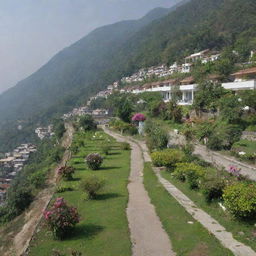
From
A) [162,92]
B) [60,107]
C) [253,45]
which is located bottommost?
[60,107]

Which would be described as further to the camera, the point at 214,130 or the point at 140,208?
the point at 214,130

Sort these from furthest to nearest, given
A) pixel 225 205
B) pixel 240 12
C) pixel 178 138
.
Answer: pixel 240 12
pixel 178 138
pixel 225 205

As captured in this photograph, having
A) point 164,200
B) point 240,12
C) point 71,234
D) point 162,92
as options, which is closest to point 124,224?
point 71,234

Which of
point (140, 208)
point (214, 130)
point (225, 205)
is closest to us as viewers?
point (225, 205)

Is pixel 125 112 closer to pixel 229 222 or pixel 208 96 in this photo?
pixel 208 96

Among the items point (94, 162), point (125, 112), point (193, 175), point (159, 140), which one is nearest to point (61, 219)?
point (193, 175)

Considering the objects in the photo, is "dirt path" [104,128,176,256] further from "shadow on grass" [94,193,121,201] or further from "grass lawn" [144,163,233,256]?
"shadow on grass" [94,193,121,201]

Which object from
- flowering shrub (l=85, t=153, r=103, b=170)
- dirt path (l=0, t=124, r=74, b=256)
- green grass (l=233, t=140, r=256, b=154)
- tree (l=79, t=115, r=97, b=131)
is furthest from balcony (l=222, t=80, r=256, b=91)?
dirt path (l=0, t=124, r=74, b=256)

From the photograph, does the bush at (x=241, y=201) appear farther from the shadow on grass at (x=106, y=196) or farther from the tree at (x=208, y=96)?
the tree at (x=208, y=96)

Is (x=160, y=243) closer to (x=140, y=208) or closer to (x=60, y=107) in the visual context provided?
(x=140, y=208)
